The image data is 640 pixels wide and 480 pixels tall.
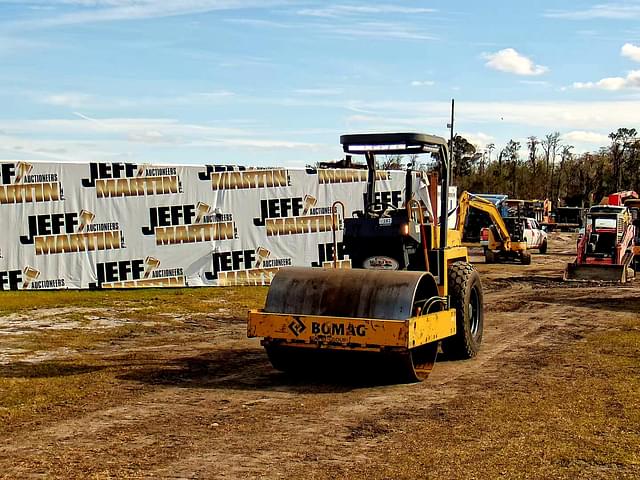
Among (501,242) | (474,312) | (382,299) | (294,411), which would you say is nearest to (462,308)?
(474,312)

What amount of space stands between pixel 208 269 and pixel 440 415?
17009 mm

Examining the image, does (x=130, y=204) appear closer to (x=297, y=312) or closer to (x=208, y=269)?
(x=208, y=269)

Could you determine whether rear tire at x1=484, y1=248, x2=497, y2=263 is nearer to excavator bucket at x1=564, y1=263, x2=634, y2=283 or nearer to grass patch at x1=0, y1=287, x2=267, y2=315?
excavator bucket at x1=564, y1=263, x2=634, y2=283

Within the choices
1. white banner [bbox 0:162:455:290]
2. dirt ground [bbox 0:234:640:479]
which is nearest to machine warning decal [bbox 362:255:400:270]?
dirt ground [bbox 0:234:640:479]

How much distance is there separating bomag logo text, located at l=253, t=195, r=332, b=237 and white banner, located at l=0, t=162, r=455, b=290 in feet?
0.10

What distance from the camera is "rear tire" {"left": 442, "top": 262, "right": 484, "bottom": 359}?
1261cm

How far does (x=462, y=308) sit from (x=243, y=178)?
572 inches

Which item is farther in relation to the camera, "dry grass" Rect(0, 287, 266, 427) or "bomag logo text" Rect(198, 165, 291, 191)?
"bomag logo text" Rect(198, 165, 291, 191)

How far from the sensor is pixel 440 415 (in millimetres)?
9453

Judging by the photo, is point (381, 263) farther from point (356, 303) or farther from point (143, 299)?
point (143, 299)

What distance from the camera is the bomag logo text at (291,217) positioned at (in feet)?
87.6

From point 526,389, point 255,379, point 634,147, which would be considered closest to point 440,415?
point 526,389

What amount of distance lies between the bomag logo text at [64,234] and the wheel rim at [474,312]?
44.0ft

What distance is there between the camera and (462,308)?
1259 centimetres
